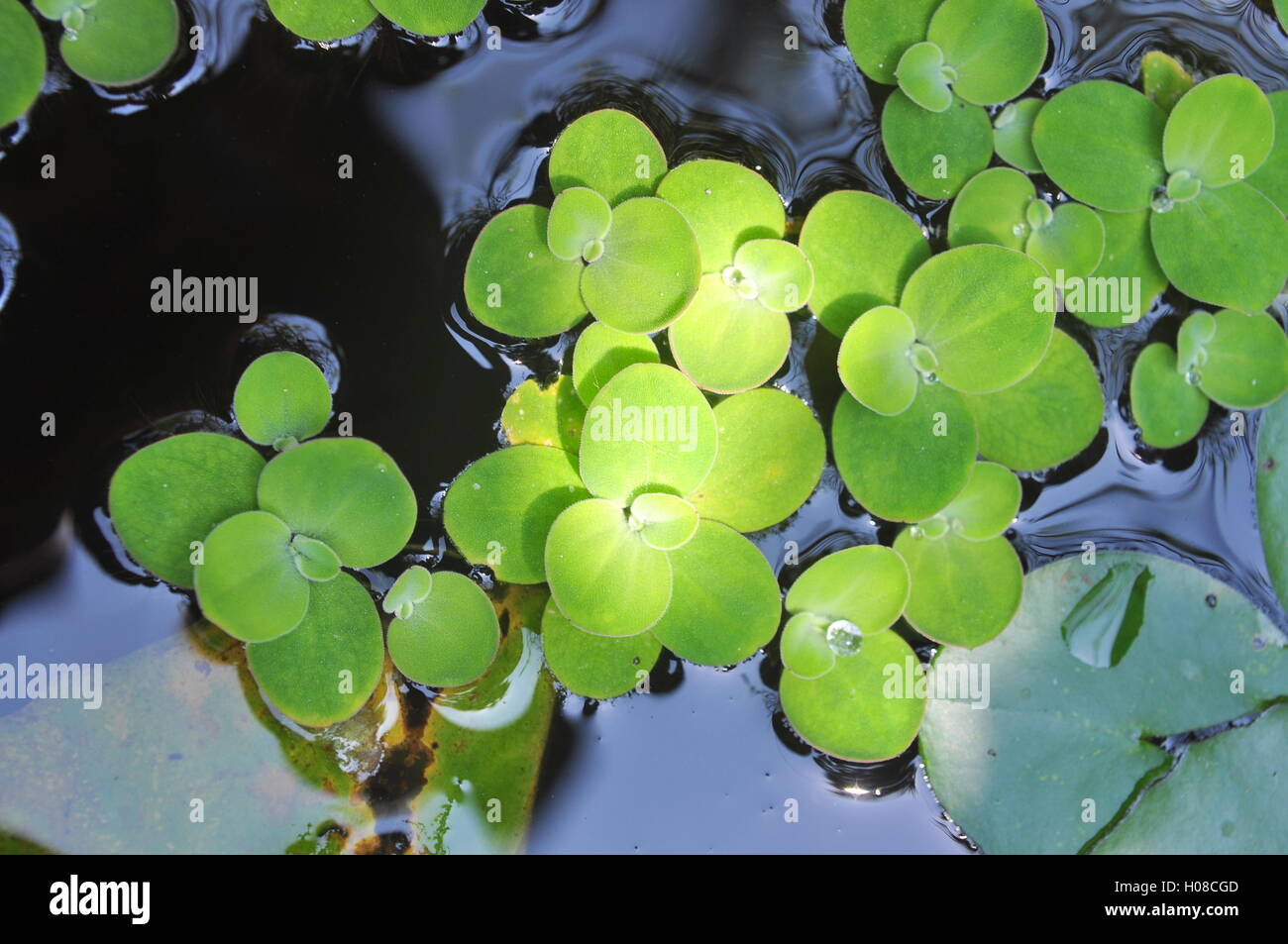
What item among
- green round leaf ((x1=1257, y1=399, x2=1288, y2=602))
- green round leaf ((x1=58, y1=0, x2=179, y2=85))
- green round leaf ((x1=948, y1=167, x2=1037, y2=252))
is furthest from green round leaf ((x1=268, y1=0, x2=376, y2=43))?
green round leaf ((x1=1257, y1=399, x2=1288, y2=602))

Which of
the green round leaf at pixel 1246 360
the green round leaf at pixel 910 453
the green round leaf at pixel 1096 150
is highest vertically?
the green round leaf at pixel 1096 150

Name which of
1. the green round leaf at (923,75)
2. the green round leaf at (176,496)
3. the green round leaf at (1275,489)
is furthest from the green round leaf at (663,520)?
the green round leaf at (1275,489)

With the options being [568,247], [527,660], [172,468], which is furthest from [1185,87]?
[172,468]

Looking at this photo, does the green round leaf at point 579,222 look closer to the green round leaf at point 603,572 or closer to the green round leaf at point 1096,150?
the green round leaf at point 603,572

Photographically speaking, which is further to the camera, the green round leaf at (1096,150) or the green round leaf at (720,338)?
the green round leaf at (1096,150)

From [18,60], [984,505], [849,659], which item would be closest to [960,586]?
[984,505]

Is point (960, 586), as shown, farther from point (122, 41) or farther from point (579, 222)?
point (122, 41)
